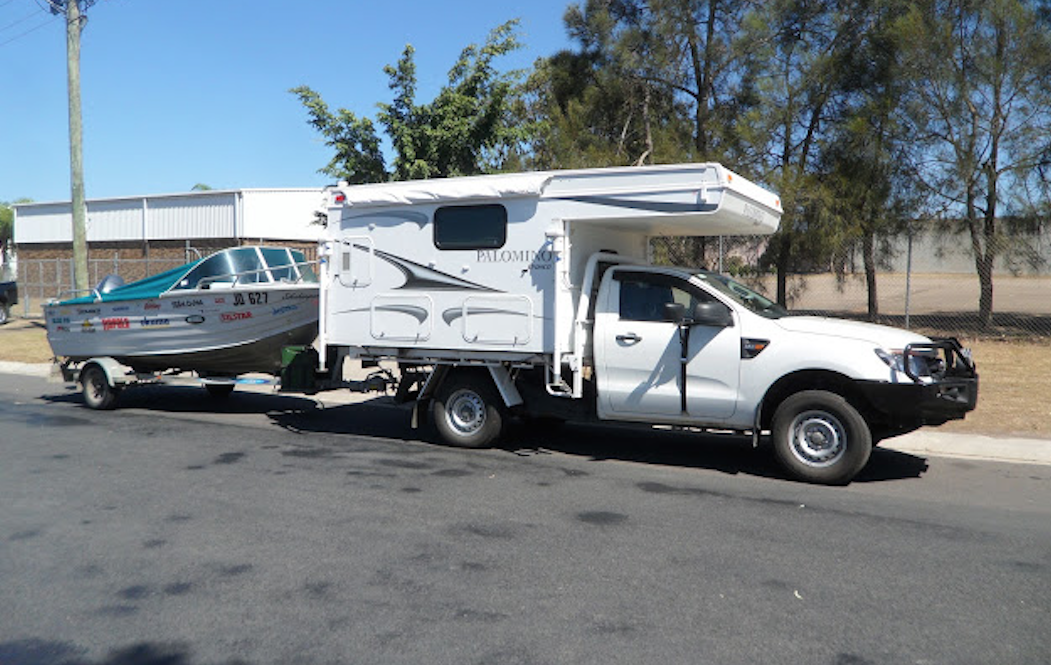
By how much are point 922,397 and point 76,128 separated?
20121mm

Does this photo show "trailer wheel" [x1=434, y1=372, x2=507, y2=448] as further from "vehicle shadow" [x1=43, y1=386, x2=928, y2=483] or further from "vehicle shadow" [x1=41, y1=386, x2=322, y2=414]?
"vehicle shadow" [x1=41, y1=386, x2=322, y2=414]

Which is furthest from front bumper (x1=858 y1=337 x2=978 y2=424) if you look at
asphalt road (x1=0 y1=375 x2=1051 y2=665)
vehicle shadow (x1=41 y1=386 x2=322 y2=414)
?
vehicle shadow (x1=41 y1=386 x2=322 y2=414)

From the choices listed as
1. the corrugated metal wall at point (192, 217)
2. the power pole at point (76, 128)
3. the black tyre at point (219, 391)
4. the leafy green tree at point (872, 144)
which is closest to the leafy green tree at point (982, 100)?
the leafy green tree at point (872, 144)

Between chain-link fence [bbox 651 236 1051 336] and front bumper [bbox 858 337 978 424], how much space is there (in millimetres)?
8011

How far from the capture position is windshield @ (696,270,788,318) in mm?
8539

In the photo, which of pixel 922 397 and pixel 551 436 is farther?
pixel 551 436

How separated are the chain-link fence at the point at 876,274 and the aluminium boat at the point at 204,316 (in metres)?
7.73

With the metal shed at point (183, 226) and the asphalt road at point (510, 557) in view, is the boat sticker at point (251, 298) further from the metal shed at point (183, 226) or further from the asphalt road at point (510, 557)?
the metal shed at point (183, 226)

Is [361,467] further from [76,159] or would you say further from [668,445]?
[76,159]

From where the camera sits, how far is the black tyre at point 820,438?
7645 mm

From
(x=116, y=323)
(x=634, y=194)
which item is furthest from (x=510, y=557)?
(x=116, y=323)

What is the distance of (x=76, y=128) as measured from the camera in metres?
21.1

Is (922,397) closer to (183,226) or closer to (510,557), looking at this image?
(510,557)

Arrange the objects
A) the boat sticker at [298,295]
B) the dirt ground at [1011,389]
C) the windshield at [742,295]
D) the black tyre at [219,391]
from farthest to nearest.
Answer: the black tyre at [219,391] → the boat sticker at [298,295] → the dirt ground at [1011,389] → the windshield at [742,295]
